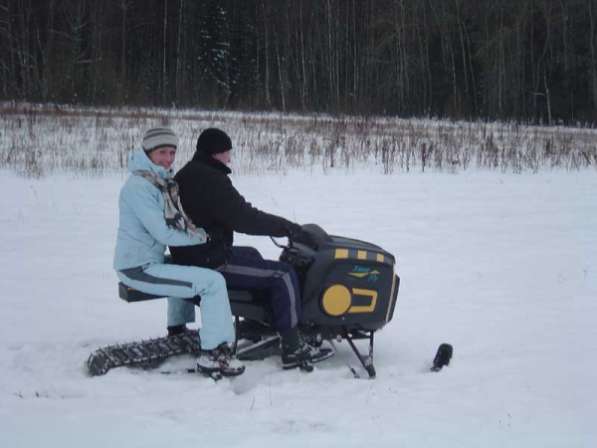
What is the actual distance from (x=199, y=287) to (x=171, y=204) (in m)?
0.51

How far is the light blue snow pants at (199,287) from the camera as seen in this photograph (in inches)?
163

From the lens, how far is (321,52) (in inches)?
1420

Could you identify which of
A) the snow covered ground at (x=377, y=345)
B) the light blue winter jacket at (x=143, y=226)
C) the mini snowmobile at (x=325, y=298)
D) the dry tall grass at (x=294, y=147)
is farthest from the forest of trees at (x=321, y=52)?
the light blue winter jacket at (x=143, y=226)

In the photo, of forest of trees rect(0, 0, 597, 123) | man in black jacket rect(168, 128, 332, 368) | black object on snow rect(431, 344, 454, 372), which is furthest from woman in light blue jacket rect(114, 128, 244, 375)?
forest of trees rect(0, 0, 597, 123)

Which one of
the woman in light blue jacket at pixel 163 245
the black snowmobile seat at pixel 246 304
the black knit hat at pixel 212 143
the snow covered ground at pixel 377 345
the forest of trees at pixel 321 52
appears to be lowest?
the snow covered ground at pixel 377 345

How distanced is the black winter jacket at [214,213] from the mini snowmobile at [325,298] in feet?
0.84

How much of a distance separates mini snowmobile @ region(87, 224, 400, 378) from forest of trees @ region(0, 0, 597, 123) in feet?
83.6

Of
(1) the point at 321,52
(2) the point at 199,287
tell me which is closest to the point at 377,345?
(2) the point at 199,287

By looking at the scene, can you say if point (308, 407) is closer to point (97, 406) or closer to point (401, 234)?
point (97, 406)

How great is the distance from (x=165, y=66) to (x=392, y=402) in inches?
1365

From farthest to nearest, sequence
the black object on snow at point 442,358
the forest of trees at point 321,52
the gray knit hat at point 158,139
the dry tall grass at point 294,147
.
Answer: the forest of trees at point 321,52 → the dry tall grass at point 294,147 → the black object on snow at point 442,358 → the gray knit hat at point 158,139

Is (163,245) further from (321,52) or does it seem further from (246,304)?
(321,52)

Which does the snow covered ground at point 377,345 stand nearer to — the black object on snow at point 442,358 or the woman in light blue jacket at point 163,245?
the black object on snow at point 442,358

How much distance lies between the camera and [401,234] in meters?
8.59
